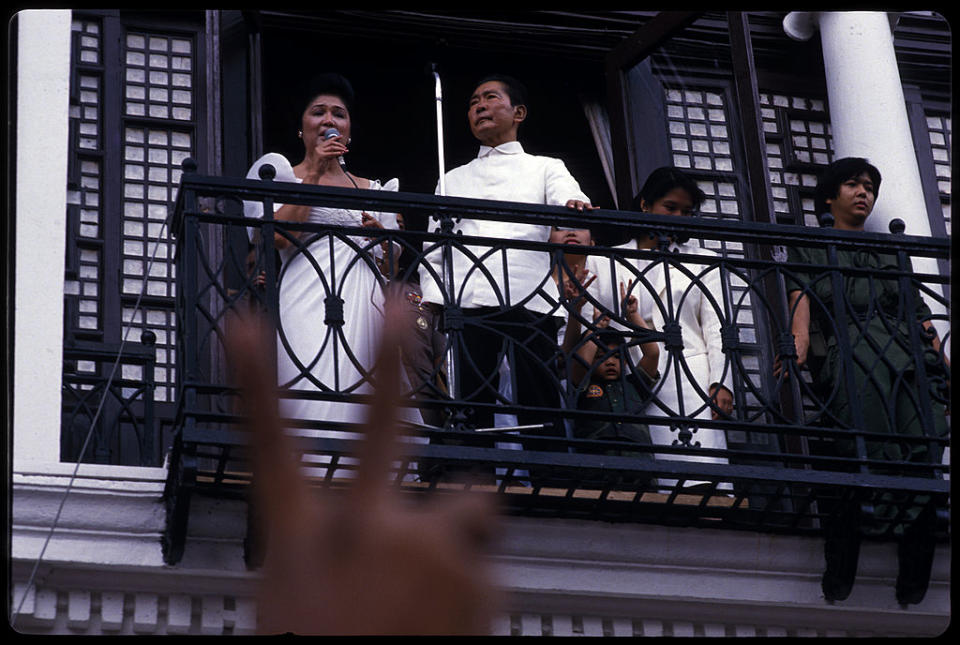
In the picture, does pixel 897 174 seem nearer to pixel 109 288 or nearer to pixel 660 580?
pixel 660 580

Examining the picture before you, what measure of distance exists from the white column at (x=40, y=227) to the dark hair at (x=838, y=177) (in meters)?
3.95

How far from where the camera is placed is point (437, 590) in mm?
1661

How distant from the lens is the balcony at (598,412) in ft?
22.9

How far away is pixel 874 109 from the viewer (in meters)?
9.90

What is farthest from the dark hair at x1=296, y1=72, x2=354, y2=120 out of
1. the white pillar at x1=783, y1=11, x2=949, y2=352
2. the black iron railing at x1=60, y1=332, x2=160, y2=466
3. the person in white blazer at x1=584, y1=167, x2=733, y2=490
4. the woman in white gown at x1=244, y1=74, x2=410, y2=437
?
the white pillar at x1=783, y1=11, x2=949, y2=352

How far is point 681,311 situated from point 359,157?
5211mm

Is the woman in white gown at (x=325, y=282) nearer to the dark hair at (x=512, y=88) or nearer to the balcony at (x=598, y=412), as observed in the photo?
the balcony at (x=598, y=412)

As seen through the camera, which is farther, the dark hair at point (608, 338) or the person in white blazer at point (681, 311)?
the person in white blazer at point (681, 311)

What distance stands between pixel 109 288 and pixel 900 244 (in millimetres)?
3989

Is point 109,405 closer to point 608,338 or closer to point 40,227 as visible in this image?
point 40,227

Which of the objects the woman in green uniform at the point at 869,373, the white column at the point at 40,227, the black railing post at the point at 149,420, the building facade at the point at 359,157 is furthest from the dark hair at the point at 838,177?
the white column at the point at 40,227

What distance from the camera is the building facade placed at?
7027 millimetres

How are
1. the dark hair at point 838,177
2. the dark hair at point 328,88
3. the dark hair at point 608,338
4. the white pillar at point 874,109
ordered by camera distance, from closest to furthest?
the dark hair at point 608,338 < the dark hair at point 328,88 < the dark hair at point 838,177 < the white pillar at point 874,109

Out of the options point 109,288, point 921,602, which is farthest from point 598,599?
point 109,288
